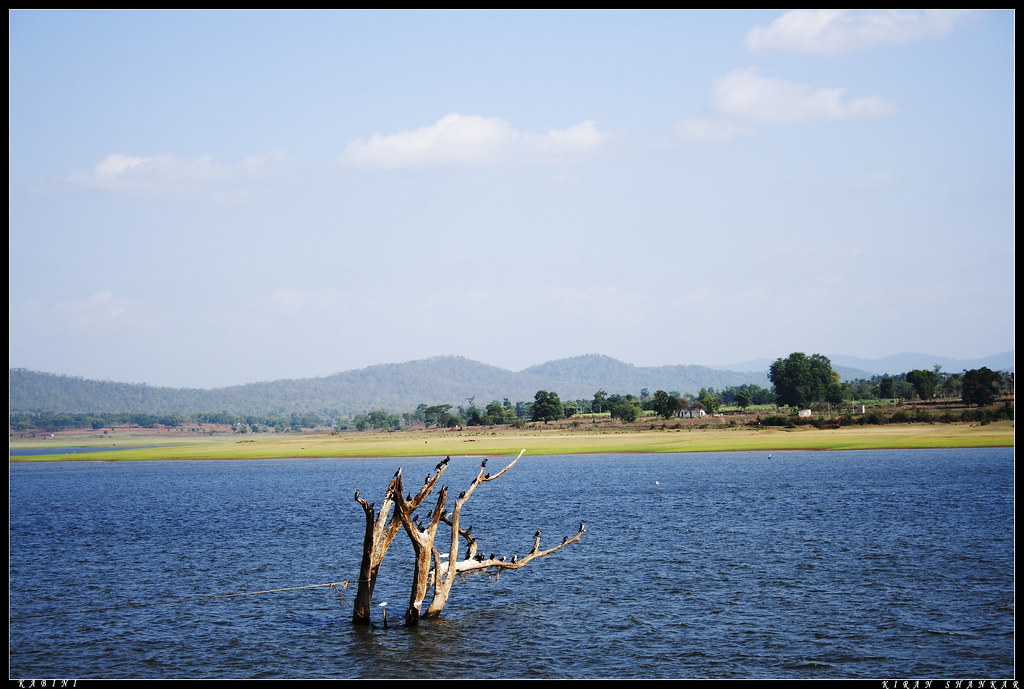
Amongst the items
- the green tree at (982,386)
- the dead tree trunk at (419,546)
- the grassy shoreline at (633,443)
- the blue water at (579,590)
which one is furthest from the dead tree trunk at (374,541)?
the green tree at (982,386)

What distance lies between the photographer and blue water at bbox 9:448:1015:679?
2784cm

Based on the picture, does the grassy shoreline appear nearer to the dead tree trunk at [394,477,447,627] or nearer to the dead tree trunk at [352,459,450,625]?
the dead tree trunk at [352,459,450,625]

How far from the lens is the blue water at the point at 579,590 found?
2784cm

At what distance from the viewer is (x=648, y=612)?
33406 millimetres

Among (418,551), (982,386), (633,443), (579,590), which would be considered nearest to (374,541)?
(418,551)

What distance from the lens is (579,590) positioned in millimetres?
37500

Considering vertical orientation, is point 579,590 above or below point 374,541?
below

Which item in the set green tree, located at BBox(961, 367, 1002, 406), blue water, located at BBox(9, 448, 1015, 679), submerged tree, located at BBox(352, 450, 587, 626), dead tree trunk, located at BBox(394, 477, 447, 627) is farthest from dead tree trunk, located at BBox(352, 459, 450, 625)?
green tree, located at BBox(961, 367, 1002, 406)

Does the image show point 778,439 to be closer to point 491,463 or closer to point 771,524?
point 491,463

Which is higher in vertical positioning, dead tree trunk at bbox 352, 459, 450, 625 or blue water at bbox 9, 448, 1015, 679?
dead tree trunk at bbox 352, 459, 450, 625

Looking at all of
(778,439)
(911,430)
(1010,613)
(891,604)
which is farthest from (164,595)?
(911,430)

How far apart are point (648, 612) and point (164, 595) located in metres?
21.2

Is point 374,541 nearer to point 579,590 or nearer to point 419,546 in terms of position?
point 419,546

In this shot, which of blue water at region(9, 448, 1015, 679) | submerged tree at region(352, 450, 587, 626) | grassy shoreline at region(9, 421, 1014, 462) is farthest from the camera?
grassy shoreline at region(9, 421, 1014, 462)
